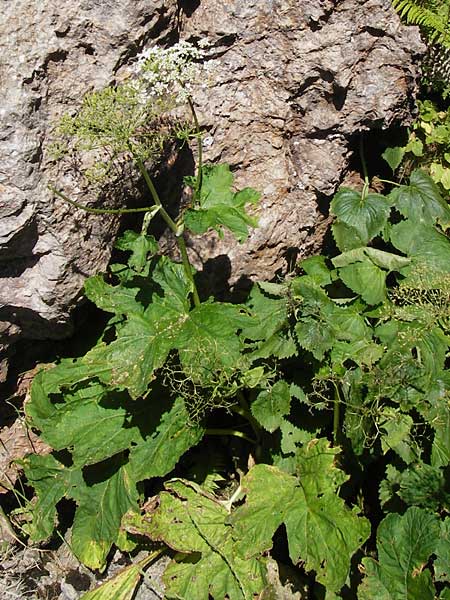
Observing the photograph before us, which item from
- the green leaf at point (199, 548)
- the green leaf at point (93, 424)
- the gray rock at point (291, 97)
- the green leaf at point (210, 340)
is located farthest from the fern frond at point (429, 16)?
the green leaf at point (199, 548)

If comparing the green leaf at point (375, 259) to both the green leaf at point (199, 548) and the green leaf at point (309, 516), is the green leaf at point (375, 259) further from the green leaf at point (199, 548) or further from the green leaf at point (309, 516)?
the green leaf at point (199, 548)

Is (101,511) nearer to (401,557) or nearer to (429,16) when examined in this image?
(401,557)

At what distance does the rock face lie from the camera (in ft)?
12.9

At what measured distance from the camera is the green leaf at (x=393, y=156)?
4.94 meters

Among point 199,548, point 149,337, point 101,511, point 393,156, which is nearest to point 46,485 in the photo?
point 101,511

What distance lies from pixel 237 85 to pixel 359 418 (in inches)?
91.7

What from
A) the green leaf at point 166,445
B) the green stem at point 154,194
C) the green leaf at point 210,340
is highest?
the green stem at point 154,194

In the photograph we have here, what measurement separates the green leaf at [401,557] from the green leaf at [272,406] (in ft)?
2.64

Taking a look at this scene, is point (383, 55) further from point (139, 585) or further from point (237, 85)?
point (139, 585)

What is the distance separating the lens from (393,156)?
4957mm

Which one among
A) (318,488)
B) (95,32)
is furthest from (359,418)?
(95,32)

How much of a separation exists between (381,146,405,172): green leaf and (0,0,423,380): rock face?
8.6 inches

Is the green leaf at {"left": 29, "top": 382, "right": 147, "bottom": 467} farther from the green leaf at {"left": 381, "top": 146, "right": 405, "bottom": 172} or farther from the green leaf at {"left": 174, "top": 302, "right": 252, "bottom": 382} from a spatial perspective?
the green leaf at {"left": 381, "top": 146, "right": 405, "bottom": 172}

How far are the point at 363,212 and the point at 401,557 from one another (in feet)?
6.89
